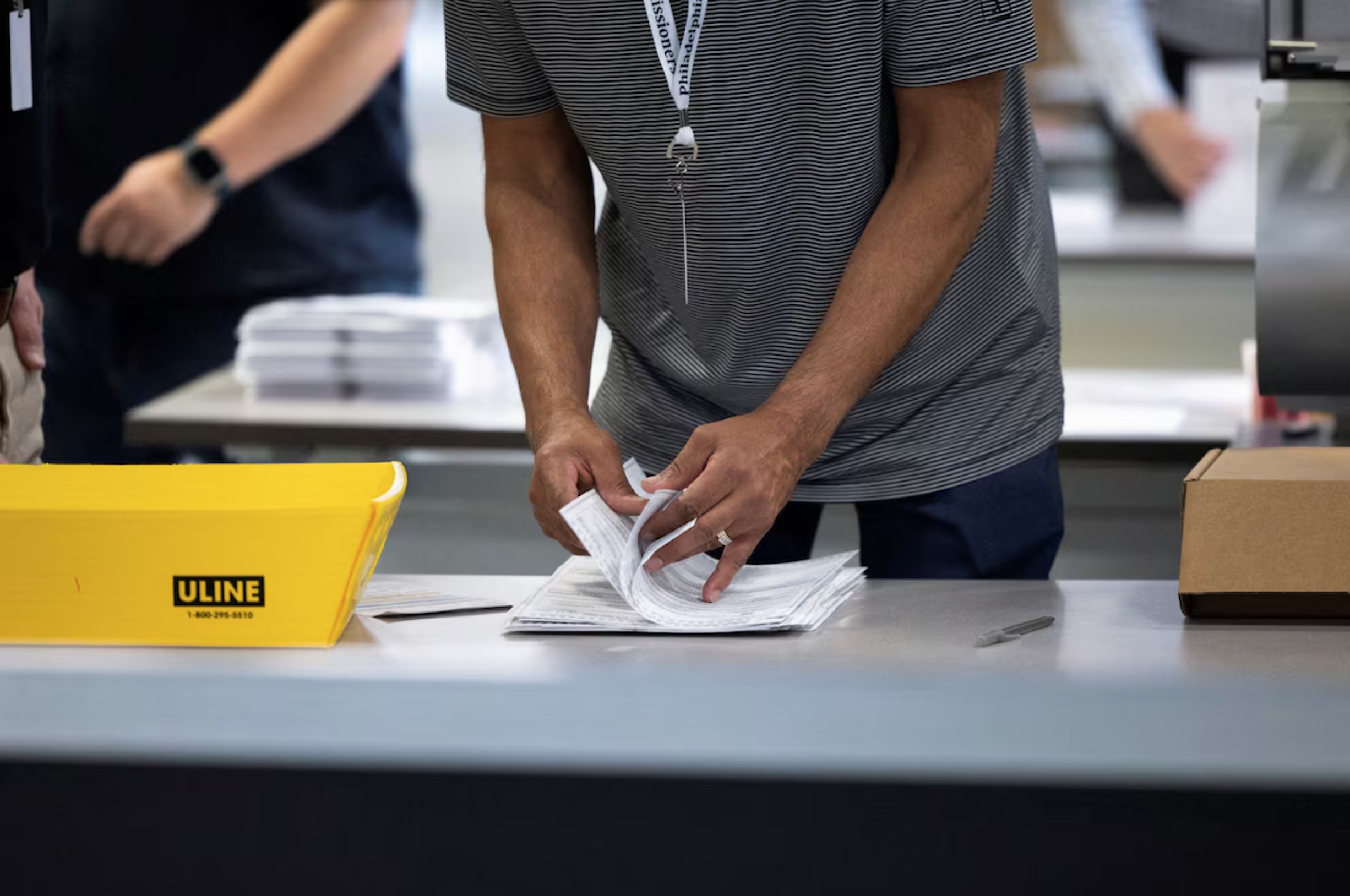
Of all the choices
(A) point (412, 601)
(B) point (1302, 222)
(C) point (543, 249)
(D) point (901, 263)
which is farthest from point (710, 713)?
(B) point (1302, 222)

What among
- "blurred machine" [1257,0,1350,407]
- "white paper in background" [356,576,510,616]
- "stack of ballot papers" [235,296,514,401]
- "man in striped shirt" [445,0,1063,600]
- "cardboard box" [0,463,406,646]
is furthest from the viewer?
"stack of ballot papers" [235,296,514,401]

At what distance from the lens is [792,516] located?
168 cm

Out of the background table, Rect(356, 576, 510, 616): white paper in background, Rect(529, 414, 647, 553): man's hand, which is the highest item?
Rect(529, 414, 647, 553): man's hand

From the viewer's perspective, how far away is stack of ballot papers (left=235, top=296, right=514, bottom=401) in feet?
9.48

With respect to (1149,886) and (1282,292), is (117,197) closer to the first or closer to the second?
(1282,292)

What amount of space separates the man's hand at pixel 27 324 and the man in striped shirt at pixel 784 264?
0.48 meters

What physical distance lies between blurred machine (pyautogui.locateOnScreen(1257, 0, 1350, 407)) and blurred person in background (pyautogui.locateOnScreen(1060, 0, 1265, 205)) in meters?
1.84

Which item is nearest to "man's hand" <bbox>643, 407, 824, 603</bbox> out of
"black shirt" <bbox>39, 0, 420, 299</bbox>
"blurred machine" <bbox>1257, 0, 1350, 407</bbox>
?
"blurred machine" <bbox>1257, 0, 1350, 407</bbox>

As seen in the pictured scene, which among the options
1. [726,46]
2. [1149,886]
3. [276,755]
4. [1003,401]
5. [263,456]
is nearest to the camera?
[276,755]

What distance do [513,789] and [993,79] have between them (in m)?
0.77

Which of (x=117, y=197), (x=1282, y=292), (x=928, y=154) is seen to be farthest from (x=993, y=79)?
(x=117, y=197)

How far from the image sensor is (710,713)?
3.15ft

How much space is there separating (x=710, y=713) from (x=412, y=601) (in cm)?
42

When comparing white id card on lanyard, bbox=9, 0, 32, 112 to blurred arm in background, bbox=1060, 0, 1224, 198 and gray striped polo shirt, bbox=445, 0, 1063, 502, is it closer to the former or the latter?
gray striped polo shirt, bbox=445, 0, 1063, 502
